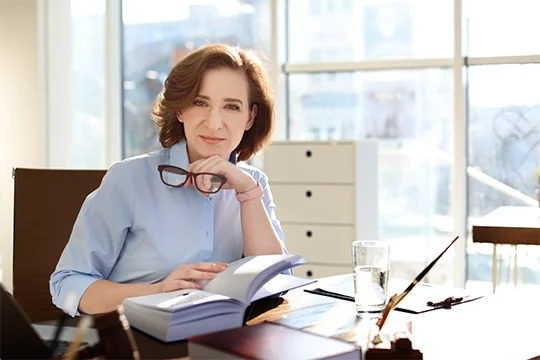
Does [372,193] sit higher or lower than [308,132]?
lower

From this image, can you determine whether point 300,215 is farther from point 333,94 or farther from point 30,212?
point 30,212

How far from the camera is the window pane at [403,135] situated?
4.45m

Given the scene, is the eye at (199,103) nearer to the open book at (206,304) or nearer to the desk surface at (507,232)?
the open book at (206,304)

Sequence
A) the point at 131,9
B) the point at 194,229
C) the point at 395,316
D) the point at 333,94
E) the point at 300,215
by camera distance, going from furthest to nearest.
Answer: the point at 131,9 < the point at 333,94 < the point at 300,215 < the point at 194,229 < the point at 395,316

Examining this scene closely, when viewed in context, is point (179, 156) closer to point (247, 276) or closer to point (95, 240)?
point (95, 240)

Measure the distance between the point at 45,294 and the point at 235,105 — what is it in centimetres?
83

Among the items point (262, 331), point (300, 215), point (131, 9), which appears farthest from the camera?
point (131, 9)

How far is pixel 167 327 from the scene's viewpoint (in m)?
1.24

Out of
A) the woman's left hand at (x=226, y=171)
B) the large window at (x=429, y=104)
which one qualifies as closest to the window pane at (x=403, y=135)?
the large window at (x=429, y=104)

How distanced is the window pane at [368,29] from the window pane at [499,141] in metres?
0.36

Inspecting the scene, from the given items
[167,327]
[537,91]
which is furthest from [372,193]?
[167,327]

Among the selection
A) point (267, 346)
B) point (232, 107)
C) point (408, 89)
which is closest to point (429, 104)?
point (408, 89)

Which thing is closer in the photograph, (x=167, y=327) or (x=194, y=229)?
(x=167, y=327)

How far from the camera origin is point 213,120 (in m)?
1.81
